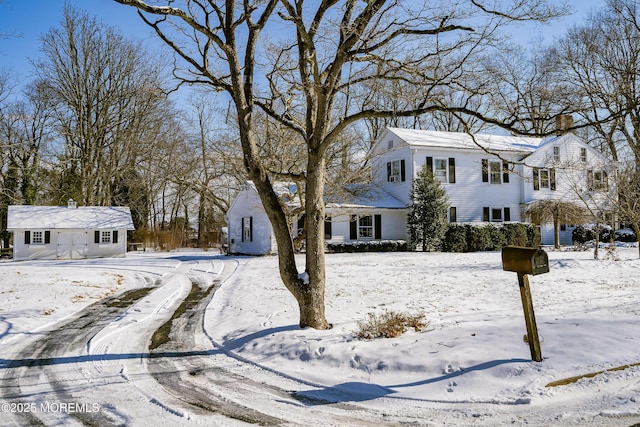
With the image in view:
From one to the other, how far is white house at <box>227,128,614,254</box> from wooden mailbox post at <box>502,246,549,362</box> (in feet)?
63.4

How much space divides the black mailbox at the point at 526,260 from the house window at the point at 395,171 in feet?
75.9

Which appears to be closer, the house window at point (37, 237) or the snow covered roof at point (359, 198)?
the snow covered roof at point (359, 198)

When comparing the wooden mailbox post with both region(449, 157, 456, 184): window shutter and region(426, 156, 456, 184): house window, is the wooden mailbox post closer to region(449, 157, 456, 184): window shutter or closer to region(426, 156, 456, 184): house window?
region(426, 156, 456, 184): house window

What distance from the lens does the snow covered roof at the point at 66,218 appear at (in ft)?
95.4

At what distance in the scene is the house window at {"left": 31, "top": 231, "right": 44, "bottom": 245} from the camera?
95.8 ft

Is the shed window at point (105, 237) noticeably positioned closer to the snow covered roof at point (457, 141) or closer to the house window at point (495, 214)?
the snow covered roof at point (457, 141)

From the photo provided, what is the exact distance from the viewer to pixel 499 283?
1258 cm

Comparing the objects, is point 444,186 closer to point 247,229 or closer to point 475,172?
point 475,172

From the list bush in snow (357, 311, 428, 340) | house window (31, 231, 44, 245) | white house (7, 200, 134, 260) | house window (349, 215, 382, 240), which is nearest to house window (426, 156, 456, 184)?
house window (349, 215, 382, 240)

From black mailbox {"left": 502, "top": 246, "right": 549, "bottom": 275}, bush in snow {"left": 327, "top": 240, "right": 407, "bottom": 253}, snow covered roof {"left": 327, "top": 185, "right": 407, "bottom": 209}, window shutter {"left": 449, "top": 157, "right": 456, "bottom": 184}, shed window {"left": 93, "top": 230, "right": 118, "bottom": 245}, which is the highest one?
window shutter {"left": 449, "top": 157, "right": 456, "bottom": 184}

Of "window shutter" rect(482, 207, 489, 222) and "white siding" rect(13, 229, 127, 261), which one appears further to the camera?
"window shutter" rect(482, 207, 489, 222)

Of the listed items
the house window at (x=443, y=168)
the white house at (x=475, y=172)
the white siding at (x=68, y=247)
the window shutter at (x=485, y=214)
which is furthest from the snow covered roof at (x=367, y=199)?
the white siding at (x=68, y=247)

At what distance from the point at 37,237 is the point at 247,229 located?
45.2ft

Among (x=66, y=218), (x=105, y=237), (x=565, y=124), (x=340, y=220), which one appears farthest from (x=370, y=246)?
(x=66, y=218)
